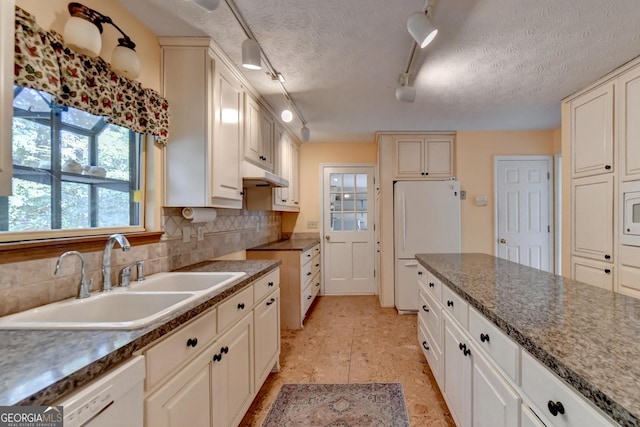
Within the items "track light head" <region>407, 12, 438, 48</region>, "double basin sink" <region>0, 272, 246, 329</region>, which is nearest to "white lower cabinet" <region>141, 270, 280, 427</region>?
"double basin sink" <region>0, 272, 246, 329</region>

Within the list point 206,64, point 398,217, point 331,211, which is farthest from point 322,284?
point 206,64

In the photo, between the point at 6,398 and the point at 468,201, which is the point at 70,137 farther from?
the point at 468,201

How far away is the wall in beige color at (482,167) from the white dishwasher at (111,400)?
3775 millimetres

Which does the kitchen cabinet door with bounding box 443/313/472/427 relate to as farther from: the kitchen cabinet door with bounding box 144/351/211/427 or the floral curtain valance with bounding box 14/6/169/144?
the floral curtain valance with bounding box 14/6/169/144

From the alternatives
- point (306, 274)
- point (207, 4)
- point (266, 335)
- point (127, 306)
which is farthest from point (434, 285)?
point (207, 4)

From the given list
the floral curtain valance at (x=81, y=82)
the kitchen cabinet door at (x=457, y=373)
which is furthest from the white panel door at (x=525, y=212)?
the floral curtain valance at (x=81, y=82)

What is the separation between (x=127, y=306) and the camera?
1.37m

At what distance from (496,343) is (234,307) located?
1.21 m

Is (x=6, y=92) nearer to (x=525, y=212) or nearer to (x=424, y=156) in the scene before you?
(x=424, y=156)

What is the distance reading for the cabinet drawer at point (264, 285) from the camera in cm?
186

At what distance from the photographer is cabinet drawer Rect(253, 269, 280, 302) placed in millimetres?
1858

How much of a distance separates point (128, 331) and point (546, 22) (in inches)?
98.1

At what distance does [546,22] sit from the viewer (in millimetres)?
1638

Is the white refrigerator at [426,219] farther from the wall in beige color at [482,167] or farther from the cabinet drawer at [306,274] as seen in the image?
the cabinet drawer at [306,274]
